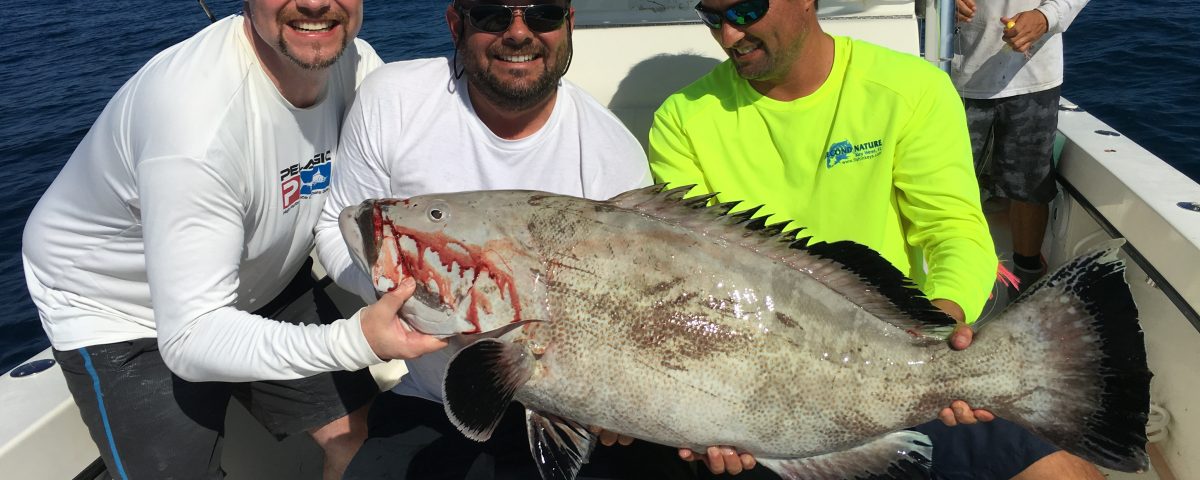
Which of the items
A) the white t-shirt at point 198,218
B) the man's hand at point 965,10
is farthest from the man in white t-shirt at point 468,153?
the man's hand at point 965,10

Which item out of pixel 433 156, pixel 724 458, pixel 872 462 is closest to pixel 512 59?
pixel 433 156

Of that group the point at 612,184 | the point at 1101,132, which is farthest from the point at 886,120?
the point at 1101,132

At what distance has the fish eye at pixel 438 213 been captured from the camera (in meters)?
2.20

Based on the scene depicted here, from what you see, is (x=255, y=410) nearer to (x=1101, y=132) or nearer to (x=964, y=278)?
(x=964, y=278)

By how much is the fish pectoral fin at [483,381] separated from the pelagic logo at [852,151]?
1.48m

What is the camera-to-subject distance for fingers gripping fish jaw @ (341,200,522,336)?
7.04 ft

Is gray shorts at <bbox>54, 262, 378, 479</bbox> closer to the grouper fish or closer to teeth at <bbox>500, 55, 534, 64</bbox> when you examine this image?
the grouper fish

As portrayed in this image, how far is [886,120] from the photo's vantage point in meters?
2.93

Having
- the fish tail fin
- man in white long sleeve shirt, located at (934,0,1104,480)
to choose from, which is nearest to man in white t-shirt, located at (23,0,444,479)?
the fish tail fin

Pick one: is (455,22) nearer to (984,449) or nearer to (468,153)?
(468,153)

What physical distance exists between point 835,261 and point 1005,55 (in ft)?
10.4

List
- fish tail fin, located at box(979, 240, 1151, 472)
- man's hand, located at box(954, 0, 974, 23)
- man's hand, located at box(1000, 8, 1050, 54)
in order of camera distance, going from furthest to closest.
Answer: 1. man's hand, located at box(954, 0, 974, 23)
2. man's hand, located at box(1000, 8, 1050, 54)
3. fish tail fin, located at box(979, 240, 1151, 472)

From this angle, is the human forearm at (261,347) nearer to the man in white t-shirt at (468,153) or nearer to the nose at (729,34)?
the man in white t-shirt at (468,153)

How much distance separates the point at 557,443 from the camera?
89.7 inches
